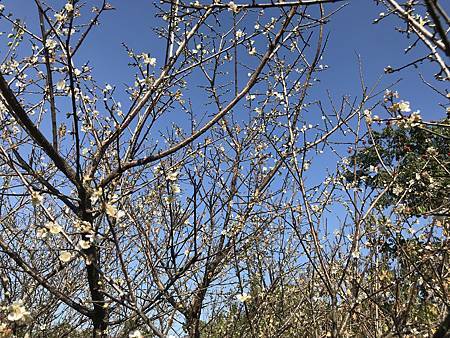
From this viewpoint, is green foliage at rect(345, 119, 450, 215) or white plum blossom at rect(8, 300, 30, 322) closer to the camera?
white plum blossom at rect(8, 300, 30, 322)

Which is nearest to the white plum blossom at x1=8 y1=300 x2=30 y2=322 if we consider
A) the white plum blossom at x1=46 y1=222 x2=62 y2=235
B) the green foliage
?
the white plum blossom at x1=46 y1=222 x2=62 y2=235

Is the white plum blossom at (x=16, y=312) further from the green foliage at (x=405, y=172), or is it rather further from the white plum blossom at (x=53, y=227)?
the green foliage at (x=405, y=172)

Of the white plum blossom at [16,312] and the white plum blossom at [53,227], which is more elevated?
the white plum blossom at [53,227]

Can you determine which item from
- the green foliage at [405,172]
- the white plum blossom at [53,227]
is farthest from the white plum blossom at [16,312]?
the green foliage at [405,172]

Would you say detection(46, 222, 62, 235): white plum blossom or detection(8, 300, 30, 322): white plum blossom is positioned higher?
detection(46, 222, 62, 235): white plum blossom

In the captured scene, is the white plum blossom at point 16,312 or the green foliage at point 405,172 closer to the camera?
the white plum blossom at point 16,312

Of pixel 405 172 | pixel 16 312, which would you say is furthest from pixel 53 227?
pixel 405 172

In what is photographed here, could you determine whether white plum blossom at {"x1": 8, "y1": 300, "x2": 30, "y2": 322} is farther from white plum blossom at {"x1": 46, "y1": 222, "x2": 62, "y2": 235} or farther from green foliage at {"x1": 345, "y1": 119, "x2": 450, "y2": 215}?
green foliage at {"x1": 345, "y1": 119, "x2": 450, "y2": 215}

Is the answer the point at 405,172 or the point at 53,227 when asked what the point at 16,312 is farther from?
the point at 405,172

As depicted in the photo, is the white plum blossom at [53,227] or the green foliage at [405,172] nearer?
the white plum blossom at [53,227]

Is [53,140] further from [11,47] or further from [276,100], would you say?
[276,100]

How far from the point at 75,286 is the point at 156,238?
3.92 ft

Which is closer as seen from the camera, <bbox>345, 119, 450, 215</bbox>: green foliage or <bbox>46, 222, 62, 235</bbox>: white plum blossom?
<bbox>46, 222, 62, 235</bbox>: white plum blossom

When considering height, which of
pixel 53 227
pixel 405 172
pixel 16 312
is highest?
pixel 405 172
